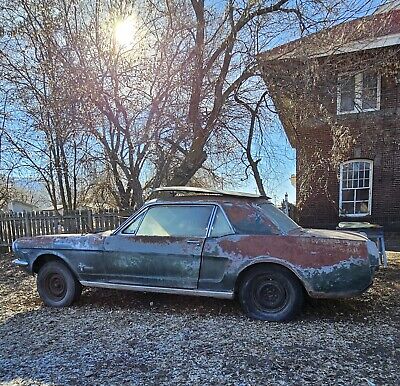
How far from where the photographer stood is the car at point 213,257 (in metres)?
4.52

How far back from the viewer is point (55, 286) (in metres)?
5.76

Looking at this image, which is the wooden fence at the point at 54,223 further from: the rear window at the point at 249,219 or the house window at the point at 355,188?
the house window at the point at 355,188

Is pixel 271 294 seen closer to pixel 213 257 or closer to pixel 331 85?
pixel 213 257

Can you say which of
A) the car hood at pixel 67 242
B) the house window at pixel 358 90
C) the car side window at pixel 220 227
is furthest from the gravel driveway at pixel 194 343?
the house window at pixel 358 90

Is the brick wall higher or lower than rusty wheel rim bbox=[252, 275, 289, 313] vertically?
higher

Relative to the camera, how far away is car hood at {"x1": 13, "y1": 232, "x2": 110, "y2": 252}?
18.1ft

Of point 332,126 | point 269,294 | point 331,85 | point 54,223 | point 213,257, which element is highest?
point 331,85

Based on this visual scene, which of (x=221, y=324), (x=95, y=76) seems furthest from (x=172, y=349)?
(x=95, y=76)

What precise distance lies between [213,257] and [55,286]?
2.54m

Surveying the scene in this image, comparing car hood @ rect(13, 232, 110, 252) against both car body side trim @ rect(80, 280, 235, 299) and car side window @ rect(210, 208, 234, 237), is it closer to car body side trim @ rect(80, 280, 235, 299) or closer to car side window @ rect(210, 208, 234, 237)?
car body side trim @ rect(80, 280, 235, 299)

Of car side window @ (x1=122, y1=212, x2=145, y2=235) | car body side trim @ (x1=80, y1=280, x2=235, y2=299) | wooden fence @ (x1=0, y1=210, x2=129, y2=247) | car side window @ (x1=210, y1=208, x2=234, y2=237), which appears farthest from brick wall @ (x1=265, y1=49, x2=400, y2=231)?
wooden fence @ (x1=0, y1=210, x2=129, y2=247)

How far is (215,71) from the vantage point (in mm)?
8680

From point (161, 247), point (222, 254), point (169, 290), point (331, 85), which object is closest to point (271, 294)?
point (222, 254)

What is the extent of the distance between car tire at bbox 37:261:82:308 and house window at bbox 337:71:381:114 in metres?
6.47
